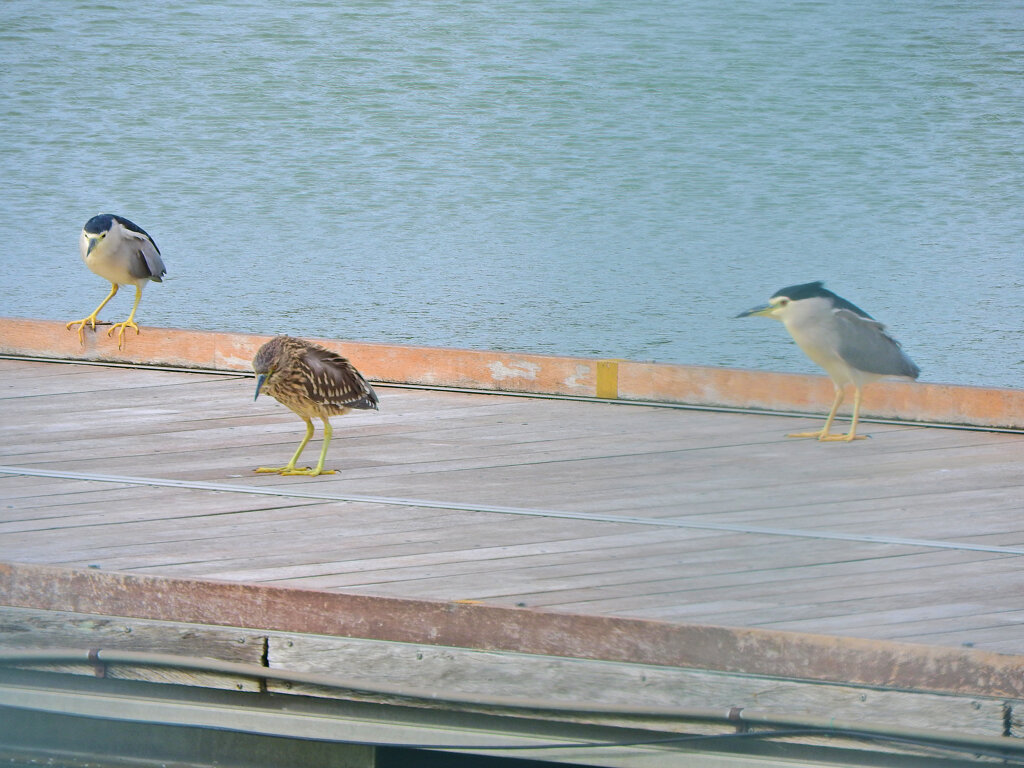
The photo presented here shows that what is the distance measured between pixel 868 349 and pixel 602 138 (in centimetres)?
132

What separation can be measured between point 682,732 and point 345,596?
Answer: 0.44 meters

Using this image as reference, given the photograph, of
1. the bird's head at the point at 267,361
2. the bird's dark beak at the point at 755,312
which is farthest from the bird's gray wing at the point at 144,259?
the bird's dark beak at the point at 755,312

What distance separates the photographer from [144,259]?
3.56m

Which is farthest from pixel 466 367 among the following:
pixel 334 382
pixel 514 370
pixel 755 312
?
pixel 755 312

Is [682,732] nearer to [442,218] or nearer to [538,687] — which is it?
[538,687]

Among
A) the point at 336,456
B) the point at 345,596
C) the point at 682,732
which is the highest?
the point at 336,456

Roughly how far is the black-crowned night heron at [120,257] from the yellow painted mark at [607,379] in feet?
4.03

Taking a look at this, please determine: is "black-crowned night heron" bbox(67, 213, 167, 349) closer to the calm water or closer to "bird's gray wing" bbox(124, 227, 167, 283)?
"bird's gray wing" bbox(124, 227, 167, 283)

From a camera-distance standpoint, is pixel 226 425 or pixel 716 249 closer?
pixel 716 249

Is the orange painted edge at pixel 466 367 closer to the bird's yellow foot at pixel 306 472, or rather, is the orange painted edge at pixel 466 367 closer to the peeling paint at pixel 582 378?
the peeling paint at pixel 582 378

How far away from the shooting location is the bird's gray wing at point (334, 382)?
93.4 inches

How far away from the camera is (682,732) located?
53.0 inches

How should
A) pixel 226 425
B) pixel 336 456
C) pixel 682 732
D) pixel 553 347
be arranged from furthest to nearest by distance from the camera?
1. pixel 226 425
2. pixel 336 456
3. pixel 682 732
4. pixel 553 347

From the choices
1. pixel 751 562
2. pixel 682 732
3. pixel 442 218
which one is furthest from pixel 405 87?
pixel 682 732
